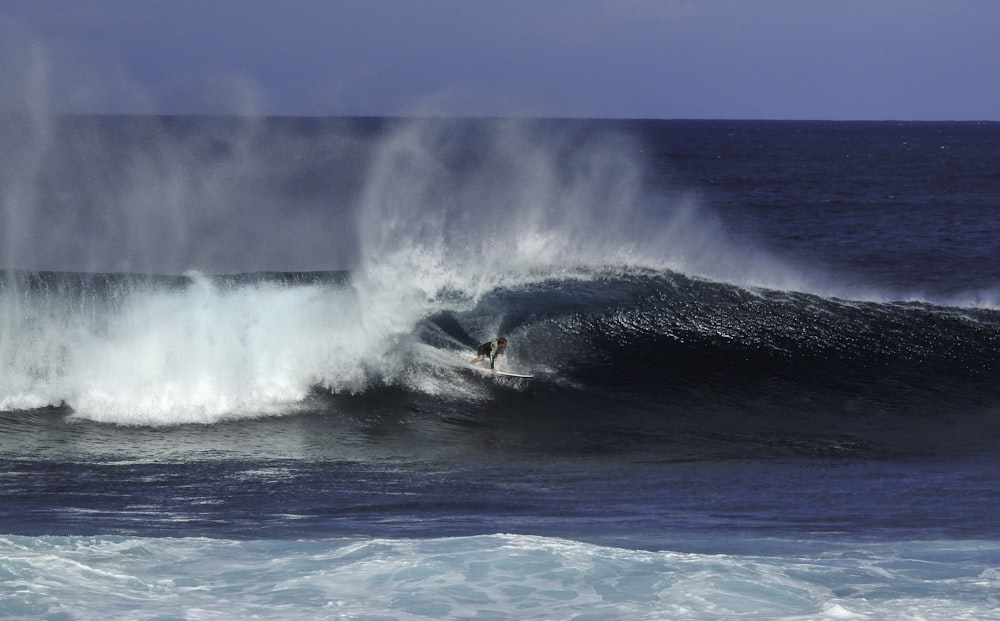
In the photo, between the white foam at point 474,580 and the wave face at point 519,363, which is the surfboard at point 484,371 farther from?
the white foam at point 474,580

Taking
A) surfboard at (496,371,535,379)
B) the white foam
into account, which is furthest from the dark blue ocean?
surfboard at (496,371,535,379)

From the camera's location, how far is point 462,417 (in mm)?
14398

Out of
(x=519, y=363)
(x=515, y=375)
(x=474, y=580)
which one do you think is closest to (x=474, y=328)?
(x=519, y=363)

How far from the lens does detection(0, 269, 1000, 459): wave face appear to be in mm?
14242

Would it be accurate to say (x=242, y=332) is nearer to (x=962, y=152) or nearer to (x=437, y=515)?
(x=437, y=515)

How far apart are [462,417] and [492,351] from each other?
4.73 ft

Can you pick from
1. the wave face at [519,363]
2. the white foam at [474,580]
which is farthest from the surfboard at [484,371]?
the white foam at [474,580]

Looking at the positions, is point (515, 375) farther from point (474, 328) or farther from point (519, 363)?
point (474, 328)

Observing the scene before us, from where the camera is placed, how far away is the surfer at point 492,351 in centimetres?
1545

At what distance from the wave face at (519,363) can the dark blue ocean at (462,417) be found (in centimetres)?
5

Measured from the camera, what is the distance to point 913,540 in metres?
9.59

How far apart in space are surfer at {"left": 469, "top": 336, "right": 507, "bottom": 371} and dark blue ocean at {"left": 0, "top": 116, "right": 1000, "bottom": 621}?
0.23 meters

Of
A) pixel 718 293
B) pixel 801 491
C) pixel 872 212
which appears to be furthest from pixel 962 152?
pixel 801 491

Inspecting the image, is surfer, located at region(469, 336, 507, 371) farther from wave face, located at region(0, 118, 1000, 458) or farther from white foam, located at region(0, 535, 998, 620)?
white foam, located at region(0, 535, 998, 620)
